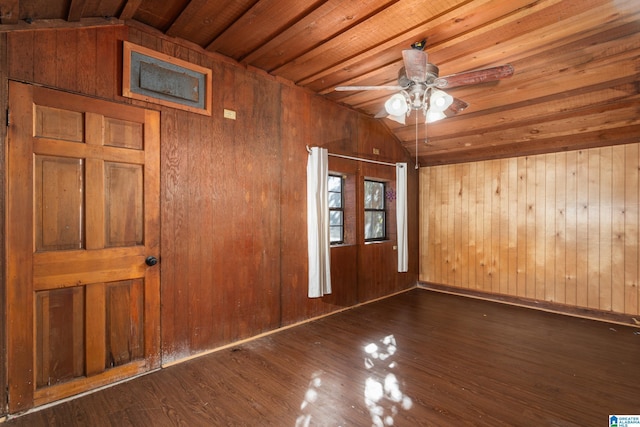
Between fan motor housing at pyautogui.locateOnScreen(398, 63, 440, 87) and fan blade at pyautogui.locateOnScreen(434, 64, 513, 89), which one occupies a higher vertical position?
fan motor housing at pyautogui.locateOnScreen(398, 63, 440, 87)

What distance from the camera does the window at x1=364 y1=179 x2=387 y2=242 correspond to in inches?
184

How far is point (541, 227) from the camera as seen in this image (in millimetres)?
4191

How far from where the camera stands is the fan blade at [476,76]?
2193 mm

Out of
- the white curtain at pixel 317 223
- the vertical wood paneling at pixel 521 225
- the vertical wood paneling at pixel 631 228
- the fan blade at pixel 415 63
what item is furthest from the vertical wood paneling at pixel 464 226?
the fan blade at pixel 415 63

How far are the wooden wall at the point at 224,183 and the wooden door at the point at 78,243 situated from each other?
12cm

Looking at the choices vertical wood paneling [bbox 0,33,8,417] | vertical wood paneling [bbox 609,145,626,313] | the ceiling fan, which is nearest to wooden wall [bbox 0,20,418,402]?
vertical wood paneling [bbox 0,33,8,417]

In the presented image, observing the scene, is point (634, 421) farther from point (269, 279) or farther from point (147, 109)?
point (147, 109)

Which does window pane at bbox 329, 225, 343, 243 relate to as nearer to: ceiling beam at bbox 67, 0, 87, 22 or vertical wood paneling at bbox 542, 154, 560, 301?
vertical wood paneling at bbox 542, 154, 560, 301

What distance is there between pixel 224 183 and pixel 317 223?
113cm

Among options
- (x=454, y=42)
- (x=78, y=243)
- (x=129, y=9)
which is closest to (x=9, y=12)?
(x=129, y=9)

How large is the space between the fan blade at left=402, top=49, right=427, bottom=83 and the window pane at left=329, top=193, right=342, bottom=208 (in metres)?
2.20

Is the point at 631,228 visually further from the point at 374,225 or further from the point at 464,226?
the point at 374,225

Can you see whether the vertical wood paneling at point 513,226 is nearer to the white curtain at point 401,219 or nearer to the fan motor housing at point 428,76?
the white curtain at point 401,219

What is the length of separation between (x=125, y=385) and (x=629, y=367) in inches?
157
